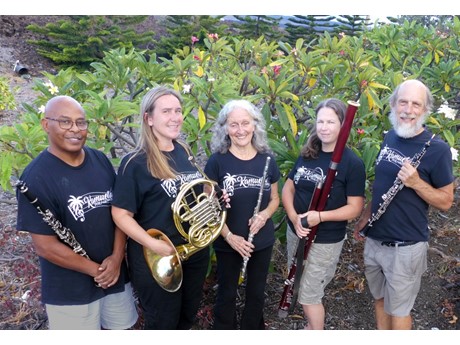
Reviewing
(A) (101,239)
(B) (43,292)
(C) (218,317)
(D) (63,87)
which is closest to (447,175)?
(C) (218,317)

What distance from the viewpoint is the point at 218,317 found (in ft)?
8.50

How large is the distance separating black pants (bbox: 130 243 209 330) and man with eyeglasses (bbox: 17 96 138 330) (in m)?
0.12

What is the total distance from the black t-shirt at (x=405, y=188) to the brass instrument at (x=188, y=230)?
0.90m

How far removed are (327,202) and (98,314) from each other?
135 cm

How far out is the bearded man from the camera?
2203 mm

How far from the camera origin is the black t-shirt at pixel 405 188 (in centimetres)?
Answer: 220

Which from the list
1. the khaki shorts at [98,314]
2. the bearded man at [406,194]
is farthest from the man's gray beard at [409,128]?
the khaki shorts at [98,314]

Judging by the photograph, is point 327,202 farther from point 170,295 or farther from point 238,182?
point 170,295

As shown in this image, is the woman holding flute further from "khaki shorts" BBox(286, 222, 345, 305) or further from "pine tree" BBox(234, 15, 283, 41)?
"pine tree" BBox(234, 15, 283, 41)

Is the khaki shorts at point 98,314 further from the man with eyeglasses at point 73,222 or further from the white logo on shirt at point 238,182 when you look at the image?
the white logo on shirt at point 238,182

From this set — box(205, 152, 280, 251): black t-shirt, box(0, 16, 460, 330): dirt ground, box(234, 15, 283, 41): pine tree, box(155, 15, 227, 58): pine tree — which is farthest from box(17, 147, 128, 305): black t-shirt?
box(234, 15, 283, 41): pine tree

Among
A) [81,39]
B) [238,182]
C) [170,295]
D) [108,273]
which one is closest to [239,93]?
[238,182]

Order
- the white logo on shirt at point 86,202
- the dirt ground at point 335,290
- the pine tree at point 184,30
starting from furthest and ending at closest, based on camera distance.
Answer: the pine tree at point 184,30 < the dirt ground at point 335,290 < the white logo on shirt at point 86,202

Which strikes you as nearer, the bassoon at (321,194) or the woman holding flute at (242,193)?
the bassoon at (321,194)
